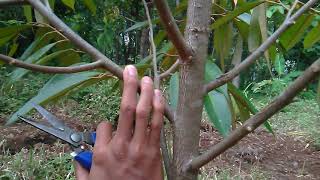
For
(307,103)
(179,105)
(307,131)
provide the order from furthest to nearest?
(307,103) < (307,131) < (179,105)

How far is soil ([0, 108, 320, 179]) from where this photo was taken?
2.82 metres

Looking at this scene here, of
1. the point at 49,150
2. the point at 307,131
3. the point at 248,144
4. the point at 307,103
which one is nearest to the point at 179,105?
the point at 49,150

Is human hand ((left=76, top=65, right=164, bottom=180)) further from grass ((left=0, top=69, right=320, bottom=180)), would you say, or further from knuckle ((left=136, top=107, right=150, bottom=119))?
grass ((left=0, top=69, right=320, bottom=180))

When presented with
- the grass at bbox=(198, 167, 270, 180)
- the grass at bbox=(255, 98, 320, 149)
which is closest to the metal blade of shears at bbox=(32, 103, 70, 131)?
the grass at bbox=(198, 167, 270, 180)

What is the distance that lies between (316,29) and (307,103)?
14.5 ft

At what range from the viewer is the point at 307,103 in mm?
4914

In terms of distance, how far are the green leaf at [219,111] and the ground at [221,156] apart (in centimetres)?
179

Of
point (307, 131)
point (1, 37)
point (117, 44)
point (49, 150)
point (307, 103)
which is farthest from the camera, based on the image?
point (117, 44)

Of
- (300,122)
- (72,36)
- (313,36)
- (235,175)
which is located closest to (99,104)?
(235,175)

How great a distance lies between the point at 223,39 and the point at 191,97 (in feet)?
0.88

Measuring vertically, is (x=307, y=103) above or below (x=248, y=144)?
below

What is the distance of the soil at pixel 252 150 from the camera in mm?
2816

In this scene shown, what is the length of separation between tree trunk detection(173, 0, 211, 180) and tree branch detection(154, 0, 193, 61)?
0.02 metres

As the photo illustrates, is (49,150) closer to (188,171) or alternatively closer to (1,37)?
(1,37)
